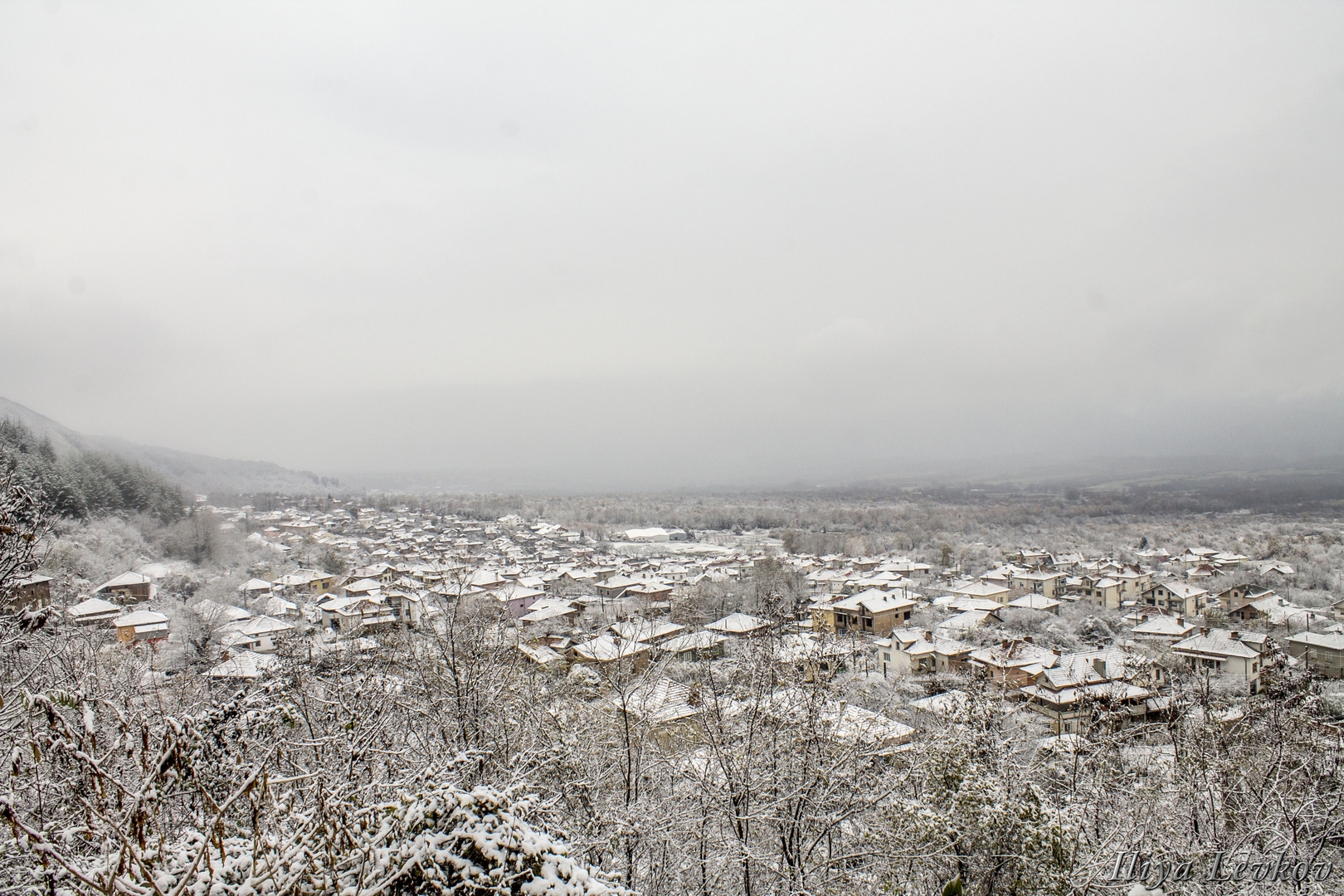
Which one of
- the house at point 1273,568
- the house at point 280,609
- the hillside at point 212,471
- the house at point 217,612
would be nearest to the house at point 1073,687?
the house at point 1273,568

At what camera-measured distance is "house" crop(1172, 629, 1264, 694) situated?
1602 centimetres

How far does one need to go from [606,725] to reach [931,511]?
70781 mm

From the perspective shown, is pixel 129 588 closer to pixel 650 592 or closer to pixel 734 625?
pixel 650 592

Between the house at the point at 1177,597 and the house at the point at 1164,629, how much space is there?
14.1ft

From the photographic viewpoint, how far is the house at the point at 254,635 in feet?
57.8

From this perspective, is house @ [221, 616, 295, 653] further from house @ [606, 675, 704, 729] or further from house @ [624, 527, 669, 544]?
house @ [624, 527, 669, 544]

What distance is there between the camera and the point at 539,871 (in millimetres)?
2666

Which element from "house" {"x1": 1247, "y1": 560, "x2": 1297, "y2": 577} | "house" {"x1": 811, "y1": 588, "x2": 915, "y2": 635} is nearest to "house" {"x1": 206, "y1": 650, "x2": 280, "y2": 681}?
"house" {"x1": 811, "y1": 588, "x2": 915, "y2": 635}

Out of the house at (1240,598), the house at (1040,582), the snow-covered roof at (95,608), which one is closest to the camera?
the snow-covered roof at (95,608)

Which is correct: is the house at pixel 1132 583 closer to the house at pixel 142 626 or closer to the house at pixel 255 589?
the house at pixel 142 626

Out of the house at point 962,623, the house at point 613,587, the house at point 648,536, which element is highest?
the house at point 962,623

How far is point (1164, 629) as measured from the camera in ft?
66.0

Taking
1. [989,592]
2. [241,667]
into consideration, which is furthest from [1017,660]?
[241,667]

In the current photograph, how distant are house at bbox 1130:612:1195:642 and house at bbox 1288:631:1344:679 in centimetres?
241
